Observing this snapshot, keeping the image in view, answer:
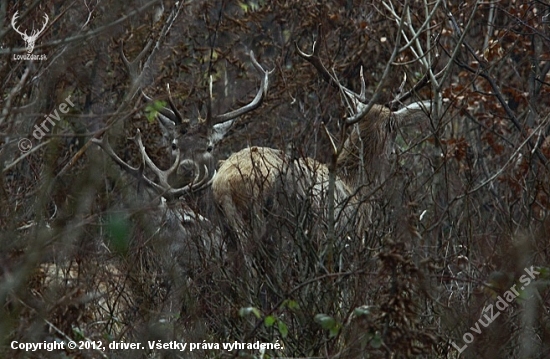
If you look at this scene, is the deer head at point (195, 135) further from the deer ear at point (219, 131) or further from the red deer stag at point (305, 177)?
the red deer stag at point (305, 177)

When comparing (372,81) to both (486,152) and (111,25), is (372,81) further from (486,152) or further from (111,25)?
(111,25)

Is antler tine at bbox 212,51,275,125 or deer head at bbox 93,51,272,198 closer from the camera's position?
deer head at bbox 93,51,272,198

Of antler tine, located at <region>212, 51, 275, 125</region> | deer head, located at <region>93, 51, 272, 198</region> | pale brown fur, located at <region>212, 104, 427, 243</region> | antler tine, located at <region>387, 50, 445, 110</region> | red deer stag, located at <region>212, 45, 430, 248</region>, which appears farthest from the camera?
antler tine, located at <region>212, 51, 275, 125</region>

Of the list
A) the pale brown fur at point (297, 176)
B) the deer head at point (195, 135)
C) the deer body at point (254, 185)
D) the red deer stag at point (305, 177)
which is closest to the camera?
the red deer stag at point (305, 177)

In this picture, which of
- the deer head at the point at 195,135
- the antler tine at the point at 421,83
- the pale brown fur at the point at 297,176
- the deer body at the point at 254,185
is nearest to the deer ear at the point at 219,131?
the deer head at the point at 195,135

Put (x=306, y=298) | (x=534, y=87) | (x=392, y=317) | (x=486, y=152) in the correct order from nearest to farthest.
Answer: (x=392, y=317), (x=306, y=298), (x=534, y=87), (x=486, y=152)

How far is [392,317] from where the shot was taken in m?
4.48

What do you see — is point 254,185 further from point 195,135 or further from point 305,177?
point 195,135

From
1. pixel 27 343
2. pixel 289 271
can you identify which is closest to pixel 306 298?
pixel 289 271

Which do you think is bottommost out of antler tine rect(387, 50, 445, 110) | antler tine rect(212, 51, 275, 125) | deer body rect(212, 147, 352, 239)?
deer body rect(212, 147, 352, 239)

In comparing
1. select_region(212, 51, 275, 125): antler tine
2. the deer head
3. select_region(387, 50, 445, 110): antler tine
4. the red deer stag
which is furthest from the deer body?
select_region(212, 51, 275, 125): antler tine

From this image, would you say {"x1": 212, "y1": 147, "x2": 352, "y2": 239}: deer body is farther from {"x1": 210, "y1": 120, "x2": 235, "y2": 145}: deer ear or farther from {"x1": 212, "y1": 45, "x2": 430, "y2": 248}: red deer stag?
{"x1": 210, "y1": 120, "x2": 235, "y2": 145}: deer ear

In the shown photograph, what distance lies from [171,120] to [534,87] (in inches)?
Answer: 144

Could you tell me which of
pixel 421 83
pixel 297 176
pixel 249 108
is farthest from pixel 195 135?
pixel 297 176
